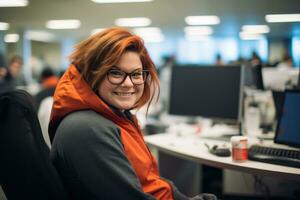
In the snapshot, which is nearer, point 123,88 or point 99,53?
point 99,53

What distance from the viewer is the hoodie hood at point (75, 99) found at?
3.54ft

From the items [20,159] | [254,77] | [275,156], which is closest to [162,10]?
[254,77]

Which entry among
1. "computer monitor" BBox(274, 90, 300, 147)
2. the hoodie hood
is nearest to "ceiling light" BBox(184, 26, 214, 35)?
"computer monitor" BBox(274, 90, 300, 147)

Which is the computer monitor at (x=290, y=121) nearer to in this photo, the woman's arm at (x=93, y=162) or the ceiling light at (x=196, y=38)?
the woman's arm at (x=93, y=162)

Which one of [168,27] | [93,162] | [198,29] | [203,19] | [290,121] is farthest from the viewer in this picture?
[198,29]

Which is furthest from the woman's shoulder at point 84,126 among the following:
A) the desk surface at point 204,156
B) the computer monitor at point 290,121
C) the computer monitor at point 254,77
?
the computer monitor at point 254,77

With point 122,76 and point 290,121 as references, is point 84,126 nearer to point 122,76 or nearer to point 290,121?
point 122,76

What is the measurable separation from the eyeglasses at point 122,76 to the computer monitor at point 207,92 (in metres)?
0.96

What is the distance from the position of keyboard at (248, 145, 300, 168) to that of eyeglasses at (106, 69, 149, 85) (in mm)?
670

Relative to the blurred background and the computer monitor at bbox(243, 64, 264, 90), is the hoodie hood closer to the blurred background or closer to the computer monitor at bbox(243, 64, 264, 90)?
the blurred background

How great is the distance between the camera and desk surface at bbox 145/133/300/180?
1.36 m

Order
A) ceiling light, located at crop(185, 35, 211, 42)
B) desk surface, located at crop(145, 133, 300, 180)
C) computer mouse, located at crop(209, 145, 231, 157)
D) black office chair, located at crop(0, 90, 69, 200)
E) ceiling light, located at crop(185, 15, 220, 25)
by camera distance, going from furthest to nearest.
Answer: ceiling light, located at crop(185, 35, 211, 42) < ceiling light, located at crop(185, 15, 220, 25) < computer mouse, located at crop(209, 145, 231, 157) < desk surface, located at crop(145, 133, 300, 180) < black office chair, located at crop(0, 90, 69, 200)

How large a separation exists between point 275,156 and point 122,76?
0.82 metres

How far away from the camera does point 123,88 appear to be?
1.22 metres
